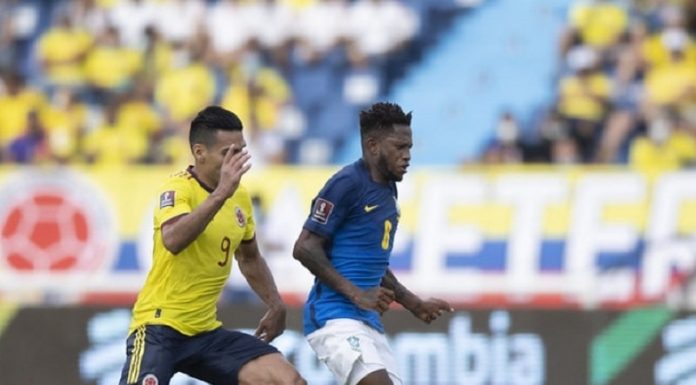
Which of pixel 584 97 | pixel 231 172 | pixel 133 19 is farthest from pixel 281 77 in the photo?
pixel 231 172

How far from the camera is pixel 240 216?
25.0ft

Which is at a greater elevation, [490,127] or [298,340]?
[490,127]

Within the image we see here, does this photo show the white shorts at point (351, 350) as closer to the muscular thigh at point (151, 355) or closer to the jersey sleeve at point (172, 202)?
the muscular thigh at point (151, 355)

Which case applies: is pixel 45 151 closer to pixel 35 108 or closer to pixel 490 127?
pixel 35 108

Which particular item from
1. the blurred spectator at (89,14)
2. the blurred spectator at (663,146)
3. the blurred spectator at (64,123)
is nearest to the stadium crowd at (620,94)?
the blurred spectator at (663,146)

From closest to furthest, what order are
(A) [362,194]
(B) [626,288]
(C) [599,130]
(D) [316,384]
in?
1. (A) [362,194]
2. (D) [316,384]
3. (B) [626,288]
4. (C) [599,130]

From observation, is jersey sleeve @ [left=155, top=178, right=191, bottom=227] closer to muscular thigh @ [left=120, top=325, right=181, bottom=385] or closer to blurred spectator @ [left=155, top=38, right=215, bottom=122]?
muscular thigh @ [left=120, top=325, right=181, bottom=385]

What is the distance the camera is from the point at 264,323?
7914 mm

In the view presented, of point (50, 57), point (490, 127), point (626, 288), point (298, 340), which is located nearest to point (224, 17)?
point (50, 57)

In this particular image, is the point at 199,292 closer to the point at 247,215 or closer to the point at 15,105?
the point at 247,215

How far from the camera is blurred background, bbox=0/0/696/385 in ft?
50.1

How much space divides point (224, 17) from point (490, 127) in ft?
11.6

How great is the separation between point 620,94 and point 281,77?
12.7 feet

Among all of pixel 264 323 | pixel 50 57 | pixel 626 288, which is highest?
pixel 50 57
